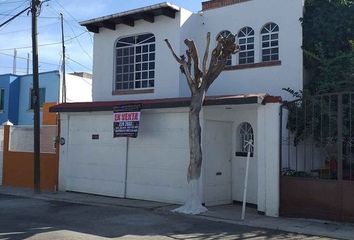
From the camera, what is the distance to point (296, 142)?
43.5ft

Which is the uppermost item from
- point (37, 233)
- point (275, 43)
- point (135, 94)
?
point (275, 43)

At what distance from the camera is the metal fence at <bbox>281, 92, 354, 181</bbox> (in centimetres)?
1204

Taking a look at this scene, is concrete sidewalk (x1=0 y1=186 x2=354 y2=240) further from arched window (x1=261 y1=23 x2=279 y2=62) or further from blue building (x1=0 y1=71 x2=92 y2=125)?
blue building (x1=0 y1=71 x2=92 y2=125)

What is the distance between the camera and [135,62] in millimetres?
18562

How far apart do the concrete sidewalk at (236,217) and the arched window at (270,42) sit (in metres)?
4.78

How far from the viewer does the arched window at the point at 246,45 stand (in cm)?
1650

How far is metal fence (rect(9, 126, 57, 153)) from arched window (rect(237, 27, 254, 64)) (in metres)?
7.00

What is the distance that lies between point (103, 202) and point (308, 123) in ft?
20.0

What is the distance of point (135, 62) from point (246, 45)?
418 cm

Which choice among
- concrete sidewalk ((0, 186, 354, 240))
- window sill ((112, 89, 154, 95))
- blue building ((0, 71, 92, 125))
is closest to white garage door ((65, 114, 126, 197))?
concrete sidewalk ((0, 186, 354, 240))

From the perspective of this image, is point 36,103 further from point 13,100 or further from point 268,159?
point 13,100

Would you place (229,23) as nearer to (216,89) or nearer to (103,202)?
(216,89)

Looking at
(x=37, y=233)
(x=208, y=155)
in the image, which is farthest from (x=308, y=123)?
(x=37, y=233)

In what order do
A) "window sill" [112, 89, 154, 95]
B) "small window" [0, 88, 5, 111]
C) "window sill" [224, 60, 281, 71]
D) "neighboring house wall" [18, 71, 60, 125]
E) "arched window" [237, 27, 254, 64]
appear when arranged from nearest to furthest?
"window sill" [224, 60, 281, 71] → "arched window" [237, 27, 254, 64] → "window sill" [112, 89, 154, 95] → "neighboring house wall" [18, 71, 60, 125] → "small window" [0, 88, 5, 111]
